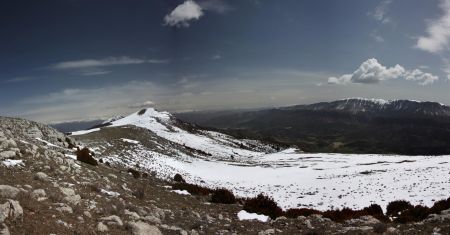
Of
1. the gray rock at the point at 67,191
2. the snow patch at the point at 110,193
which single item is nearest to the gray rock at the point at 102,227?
the gray rock at the point at 67,191

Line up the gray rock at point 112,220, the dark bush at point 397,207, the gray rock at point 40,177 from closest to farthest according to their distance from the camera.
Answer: the gray rock at point 112,220, the gray rock at point 40,177, the dark bush at point 397,207

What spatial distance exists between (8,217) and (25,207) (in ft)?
3.64

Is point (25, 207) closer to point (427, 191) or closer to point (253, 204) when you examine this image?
point (253, 204)

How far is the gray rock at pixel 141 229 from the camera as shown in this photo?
39.2ft

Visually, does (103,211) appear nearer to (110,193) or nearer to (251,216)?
(110,193)

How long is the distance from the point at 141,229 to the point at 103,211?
2.14 m

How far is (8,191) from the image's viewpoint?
38.6 ft

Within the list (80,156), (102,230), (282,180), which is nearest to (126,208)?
(102,230)

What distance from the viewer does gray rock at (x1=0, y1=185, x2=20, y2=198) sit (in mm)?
11528

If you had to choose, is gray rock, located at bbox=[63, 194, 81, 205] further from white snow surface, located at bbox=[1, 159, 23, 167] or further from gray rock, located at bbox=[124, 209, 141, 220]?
white snow surface, located at bbox=[1, 159, 23, 167]

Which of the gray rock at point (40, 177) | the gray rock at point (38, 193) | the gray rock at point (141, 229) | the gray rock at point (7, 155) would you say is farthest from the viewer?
the gray rock at point (7, 155)

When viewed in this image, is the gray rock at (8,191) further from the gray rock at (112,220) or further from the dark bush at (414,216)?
the dark bush at (414,216)

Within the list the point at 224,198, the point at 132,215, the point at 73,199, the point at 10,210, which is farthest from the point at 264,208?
the point at 10,210

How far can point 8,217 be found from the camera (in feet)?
32.7
